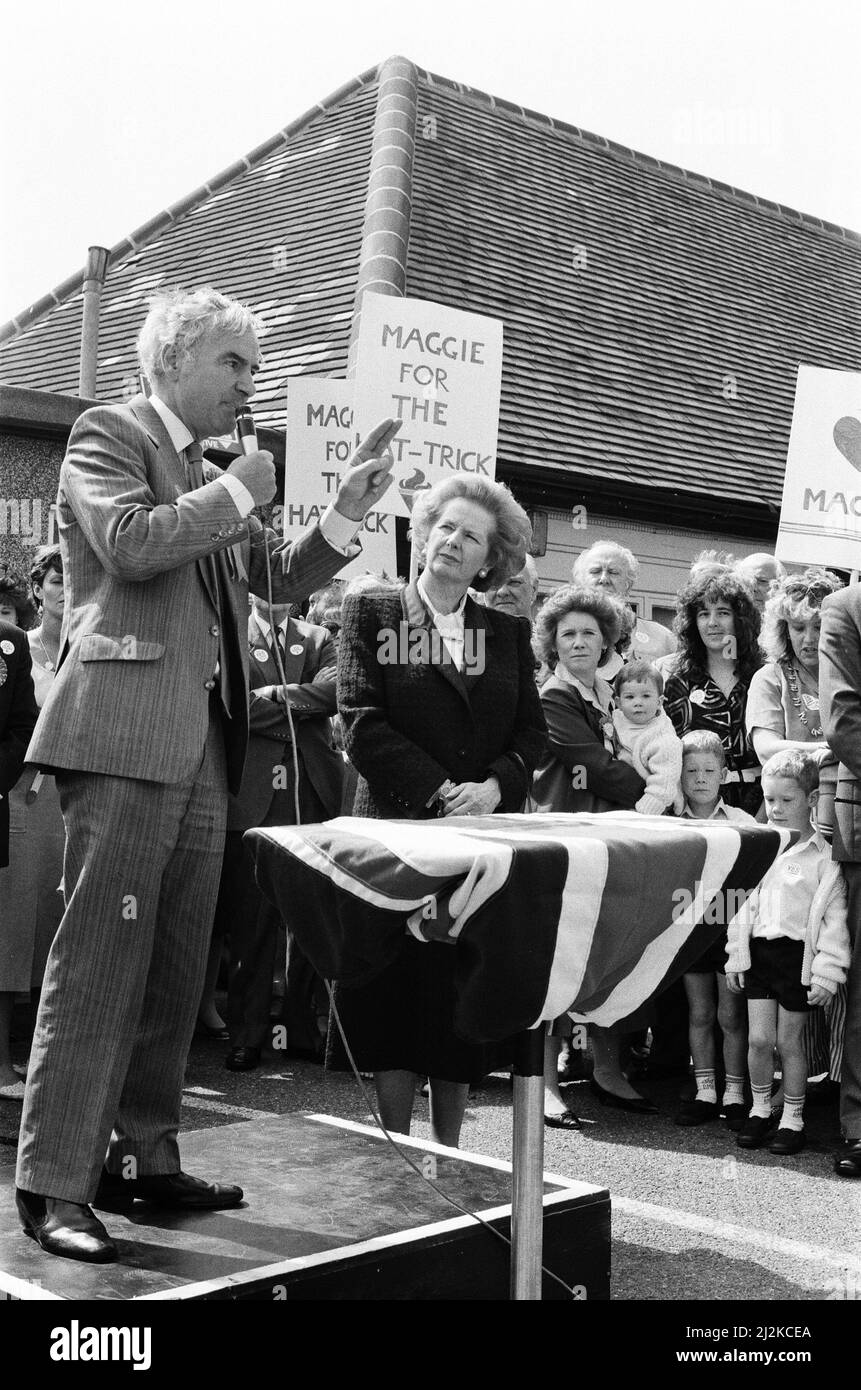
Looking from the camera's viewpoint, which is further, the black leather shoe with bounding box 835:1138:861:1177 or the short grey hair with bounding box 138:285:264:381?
the black leather shoe with bounding box 835:1138:861:1177

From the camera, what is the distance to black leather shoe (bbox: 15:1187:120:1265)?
274 centimetres

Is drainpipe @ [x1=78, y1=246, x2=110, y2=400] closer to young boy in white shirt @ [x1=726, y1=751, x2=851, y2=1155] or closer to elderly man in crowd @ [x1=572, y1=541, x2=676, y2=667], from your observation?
elderly man in crowd @ [x1=572, y1=541, x2=676, y2=667]

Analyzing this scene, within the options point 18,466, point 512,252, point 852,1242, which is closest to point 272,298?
point 512,252

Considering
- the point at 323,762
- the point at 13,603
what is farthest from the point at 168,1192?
the point at 13,603

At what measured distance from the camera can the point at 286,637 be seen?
6.57 m

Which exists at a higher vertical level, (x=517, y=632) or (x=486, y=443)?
(x=486, y=443)

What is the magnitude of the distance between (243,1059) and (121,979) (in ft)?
10.6

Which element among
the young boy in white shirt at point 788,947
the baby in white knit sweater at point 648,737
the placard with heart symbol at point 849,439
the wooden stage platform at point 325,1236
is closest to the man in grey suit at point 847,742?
the young boy in white shirt at point 788,947

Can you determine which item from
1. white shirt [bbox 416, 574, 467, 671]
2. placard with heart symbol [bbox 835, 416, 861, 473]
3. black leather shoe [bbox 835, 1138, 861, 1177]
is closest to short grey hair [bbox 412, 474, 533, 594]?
white shirt [bbox 416, 574, 467, 671]

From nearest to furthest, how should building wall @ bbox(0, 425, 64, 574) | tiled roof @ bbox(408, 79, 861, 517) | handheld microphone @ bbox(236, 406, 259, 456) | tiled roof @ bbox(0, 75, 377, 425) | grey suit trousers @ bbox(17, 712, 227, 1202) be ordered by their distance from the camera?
grey suit trousers @ bbox(17, 712, 227, 1202) < handheld microphone @ bbox(236, 406, 259, 456) < building wall @ bbox(0, 425, 64, 574) < tiled roof @ bbox(0, 75, 377, 425) < tiled roof @ bbox(408, 79, 861, 517)

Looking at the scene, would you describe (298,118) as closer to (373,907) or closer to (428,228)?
(428,228)

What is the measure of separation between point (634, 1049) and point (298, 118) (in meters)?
14.6

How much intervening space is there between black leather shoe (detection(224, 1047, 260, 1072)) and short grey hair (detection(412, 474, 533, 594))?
2.85 meters

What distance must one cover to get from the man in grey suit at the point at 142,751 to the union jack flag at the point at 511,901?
47 centimetres
